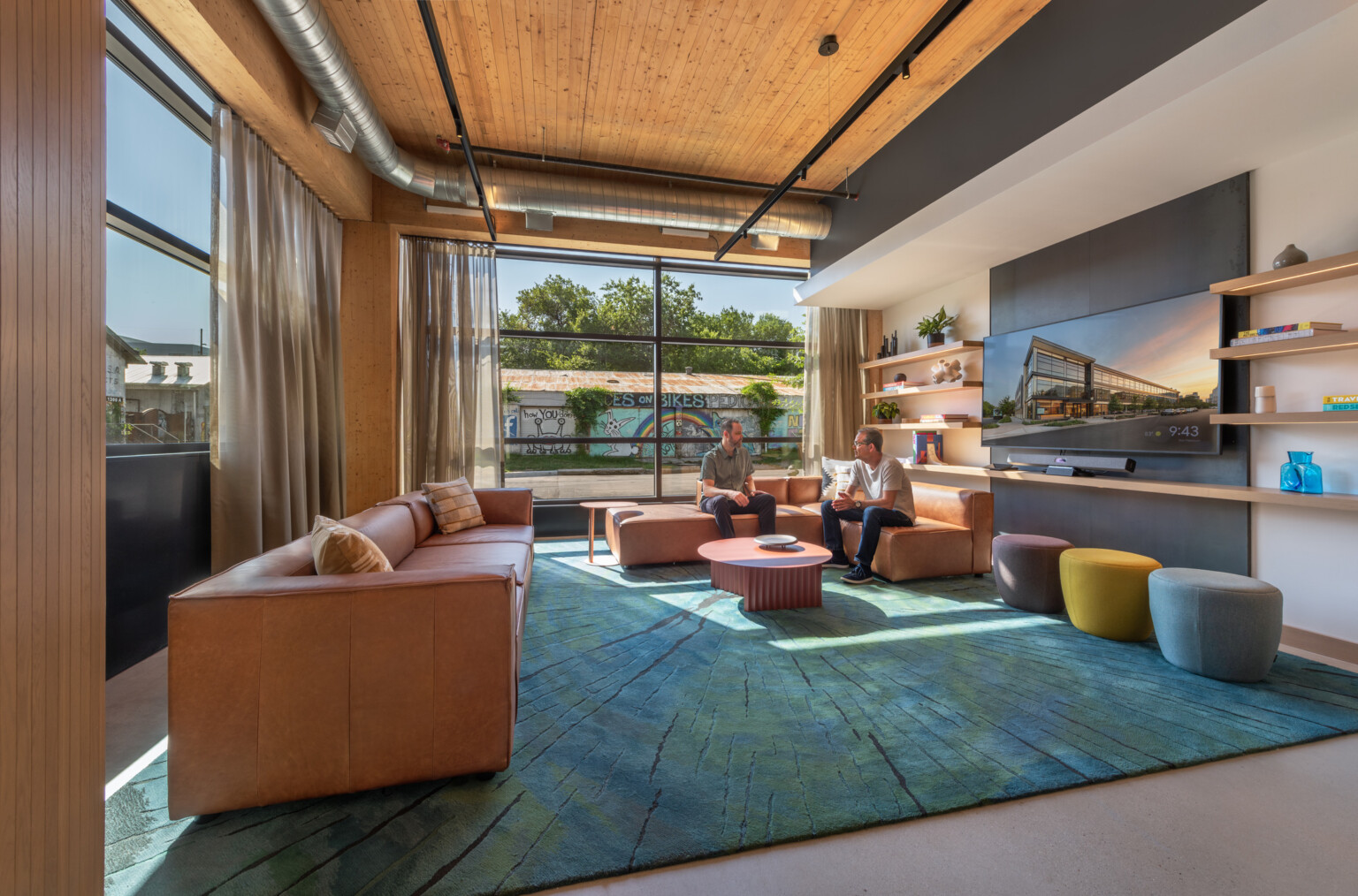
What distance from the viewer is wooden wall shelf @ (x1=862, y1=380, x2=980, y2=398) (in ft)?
17.2

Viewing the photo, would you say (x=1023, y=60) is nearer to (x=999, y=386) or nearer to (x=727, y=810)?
(x=999, y=386)

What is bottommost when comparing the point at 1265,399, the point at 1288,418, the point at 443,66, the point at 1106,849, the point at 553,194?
the point at 1106,849

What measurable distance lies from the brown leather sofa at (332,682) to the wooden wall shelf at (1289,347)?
12.6 feet

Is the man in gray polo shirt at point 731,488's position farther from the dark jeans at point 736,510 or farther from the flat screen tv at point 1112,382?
the flat screen tv at point 1112,382

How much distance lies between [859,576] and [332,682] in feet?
11.5

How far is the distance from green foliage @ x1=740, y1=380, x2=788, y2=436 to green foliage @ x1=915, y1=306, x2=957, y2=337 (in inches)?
74.1

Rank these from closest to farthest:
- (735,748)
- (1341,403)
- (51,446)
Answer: (51,446) → (735,748) → (1341,403)

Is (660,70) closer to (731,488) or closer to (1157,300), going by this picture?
(731,488)

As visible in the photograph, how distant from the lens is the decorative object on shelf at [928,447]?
5734 millimetres

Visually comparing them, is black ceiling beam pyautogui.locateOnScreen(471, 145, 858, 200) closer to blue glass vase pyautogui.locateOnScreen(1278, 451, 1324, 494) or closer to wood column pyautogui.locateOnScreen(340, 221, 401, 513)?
wood column pyautogui.locateOnScreen(340, 221, 401, 513)

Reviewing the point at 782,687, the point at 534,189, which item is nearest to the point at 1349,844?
the point at 782,687

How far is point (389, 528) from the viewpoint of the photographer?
3062mm

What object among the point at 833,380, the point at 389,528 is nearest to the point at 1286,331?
the point at 833,380

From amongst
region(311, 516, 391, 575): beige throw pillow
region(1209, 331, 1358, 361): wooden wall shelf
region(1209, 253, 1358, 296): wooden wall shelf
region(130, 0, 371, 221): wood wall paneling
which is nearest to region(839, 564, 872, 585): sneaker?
region(1209, 331, 1358, 361): wooden wall shelf
